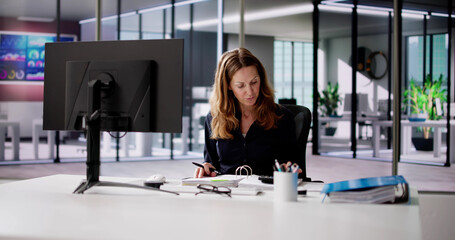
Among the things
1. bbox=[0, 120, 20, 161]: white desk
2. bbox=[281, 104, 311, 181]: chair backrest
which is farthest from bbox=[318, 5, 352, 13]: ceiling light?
bbox=[281, 104, 311, 181]: chair backrest

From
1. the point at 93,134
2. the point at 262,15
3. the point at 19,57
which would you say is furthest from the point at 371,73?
the point at 93,134

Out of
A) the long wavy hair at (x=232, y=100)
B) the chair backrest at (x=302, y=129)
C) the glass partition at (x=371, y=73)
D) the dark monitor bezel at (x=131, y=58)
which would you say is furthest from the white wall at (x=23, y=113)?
the glass partition at (x=371, y=73)

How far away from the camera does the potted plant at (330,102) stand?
26.8ft

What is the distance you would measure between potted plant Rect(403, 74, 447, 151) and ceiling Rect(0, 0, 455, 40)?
0.99 metres

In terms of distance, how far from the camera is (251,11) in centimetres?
739

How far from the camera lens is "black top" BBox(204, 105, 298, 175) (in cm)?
246

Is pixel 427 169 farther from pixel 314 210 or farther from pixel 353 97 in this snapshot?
pixel 314 210

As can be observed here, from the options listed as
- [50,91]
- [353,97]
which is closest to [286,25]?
[353,97]

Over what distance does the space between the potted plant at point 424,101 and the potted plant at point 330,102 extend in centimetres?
168

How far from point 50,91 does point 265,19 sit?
6410 millimetres

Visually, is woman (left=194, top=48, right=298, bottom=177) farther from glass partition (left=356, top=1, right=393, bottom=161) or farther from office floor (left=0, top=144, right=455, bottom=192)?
glass partition (left=356, top=1, right=393, bottom=161)

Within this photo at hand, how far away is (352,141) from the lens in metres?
8.00

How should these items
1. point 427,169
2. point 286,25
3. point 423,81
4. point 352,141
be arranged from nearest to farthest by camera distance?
point 427,169 → point 423,81 → point 352,141 → point 286,25

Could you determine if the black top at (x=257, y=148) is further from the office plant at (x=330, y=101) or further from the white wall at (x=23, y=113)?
the office plant at (x=330, y=101)
